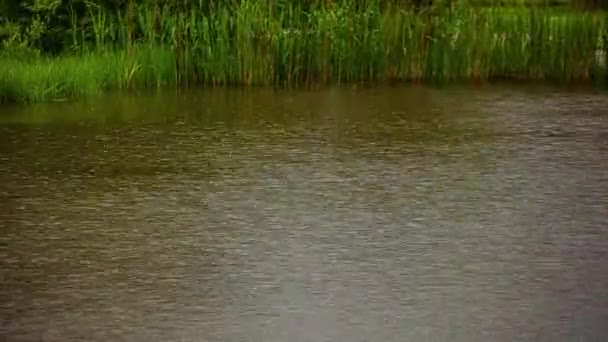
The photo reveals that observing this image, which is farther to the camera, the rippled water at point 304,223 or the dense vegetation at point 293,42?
the dense vegetation at point 293,42

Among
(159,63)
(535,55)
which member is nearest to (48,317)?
(159,63)

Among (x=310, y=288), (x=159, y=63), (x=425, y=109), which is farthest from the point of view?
(x=159, y=63)

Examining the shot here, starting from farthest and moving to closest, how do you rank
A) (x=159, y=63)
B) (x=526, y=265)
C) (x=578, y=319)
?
(x=159, y=63)
(x=526, y=265)
(x=578, y=319)

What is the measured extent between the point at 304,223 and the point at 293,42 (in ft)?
12.5

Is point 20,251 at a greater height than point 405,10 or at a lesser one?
lesser

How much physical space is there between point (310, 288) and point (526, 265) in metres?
0.66

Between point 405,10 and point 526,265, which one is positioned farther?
point 405,10

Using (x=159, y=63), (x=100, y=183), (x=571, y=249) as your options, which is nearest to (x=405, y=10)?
(x=159, y=63)

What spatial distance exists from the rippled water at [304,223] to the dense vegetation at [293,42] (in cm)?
104

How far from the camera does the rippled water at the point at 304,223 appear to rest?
124 inches

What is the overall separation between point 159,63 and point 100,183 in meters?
2.97

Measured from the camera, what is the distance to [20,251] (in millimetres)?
3840

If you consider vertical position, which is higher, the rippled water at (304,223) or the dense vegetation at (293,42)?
the dense vegetation at (293,42)

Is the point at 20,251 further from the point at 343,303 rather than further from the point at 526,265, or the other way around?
the point at 526,265
